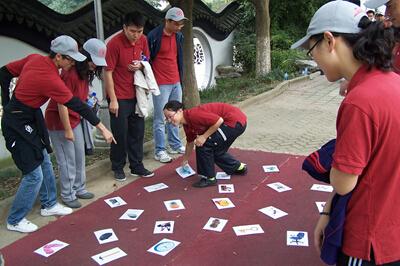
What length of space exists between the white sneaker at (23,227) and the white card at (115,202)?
2.55 feet

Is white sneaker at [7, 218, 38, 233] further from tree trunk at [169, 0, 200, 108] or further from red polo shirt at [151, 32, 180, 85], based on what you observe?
tree trunk at [169, 0, 200, 108]

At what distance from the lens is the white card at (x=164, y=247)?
3410 millimetres

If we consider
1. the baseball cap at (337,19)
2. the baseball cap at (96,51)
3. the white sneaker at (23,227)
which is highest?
the baseball cap at (337,19)

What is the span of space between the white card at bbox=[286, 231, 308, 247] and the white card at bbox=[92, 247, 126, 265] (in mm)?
1358

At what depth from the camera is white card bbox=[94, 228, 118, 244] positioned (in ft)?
11.9

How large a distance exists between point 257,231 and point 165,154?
2.18 meters

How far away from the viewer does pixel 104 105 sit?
5.63 m

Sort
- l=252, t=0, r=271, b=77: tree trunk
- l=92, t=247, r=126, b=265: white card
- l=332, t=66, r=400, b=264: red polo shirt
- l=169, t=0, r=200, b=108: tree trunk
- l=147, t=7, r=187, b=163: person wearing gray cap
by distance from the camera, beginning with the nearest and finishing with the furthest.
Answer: l=332, t=66, r=400, b=264: red polo shirt, l=92, t=247, r=126, b=265: white card, l=147, t=7, r=187, b=163: person wearing gray cap, l=169, t=0, r=200, b=108: tree trunk, l=252, t=0, r=271, b=77: tree trunk

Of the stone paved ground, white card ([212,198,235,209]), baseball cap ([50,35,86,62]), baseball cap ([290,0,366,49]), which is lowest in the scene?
the stone paved ground

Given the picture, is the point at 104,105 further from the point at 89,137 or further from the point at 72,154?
the point at 72,154

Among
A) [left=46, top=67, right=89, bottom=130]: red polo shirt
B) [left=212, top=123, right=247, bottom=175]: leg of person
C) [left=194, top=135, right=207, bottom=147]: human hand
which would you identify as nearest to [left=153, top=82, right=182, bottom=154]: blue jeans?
[left=212, top=123, right=247, bottom=175]: leg of person

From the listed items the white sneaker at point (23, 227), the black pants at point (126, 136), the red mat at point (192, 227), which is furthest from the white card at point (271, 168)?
the white sneaker at point (23, 227)

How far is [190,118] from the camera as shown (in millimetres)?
4477

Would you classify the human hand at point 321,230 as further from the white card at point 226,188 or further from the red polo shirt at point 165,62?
the red polo shirt at point 165,62
